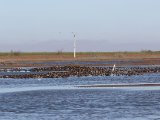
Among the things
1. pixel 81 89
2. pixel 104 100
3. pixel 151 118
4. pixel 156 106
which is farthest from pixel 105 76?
pixel 151 118

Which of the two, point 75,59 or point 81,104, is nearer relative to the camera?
point 81,104

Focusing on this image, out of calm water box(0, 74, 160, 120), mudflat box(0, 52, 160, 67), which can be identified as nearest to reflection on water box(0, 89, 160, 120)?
calm water box(0, 74, 160, 120)

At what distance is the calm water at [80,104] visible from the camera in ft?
115

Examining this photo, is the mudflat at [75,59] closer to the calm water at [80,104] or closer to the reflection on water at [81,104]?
the calm water at [80,104]

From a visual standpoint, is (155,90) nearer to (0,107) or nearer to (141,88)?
(141,88)

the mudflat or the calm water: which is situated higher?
the mudflat

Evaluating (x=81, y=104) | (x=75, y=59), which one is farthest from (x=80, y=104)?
(x=75, y=59)

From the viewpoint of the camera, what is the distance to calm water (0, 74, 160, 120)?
34978 mm

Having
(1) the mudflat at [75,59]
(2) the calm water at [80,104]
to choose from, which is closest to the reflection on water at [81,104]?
(2) the calm water at [80,104]

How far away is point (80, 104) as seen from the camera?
4119 cm

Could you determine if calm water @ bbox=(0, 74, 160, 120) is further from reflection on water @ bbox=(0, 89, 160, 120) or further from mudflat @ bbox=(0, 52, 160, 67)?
mudflat @ bbox=(0, 52, 160, 67)

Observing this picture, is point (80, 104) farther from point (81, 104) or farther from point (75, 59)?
point (75, 59)

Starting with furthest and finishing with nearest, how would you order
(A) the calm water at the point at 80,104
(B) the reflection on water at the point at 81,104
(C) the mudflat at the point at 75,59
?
(C) the mudflat at the point at 75,59, (B) the reflection on water at the point at 81,104, (A) the calm water at the point at 80,104

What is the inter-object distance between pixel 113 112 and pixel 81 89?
17.6 meters
